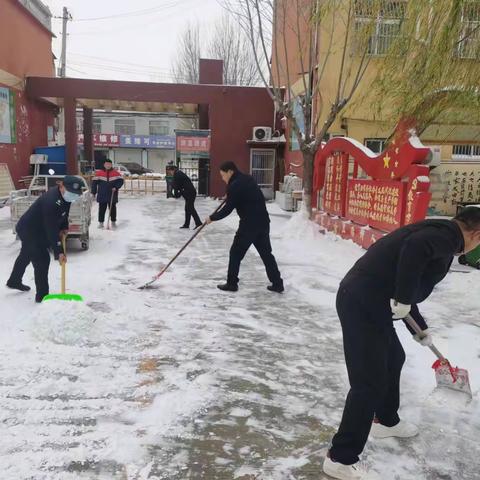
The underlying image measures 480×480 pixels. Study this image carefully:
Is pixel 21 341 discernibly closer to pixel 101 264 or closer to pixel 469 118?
pixel 101 264

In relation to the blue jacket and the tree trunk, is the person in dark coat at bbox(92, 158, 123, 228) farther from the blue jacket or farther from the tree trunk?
the tree trunk

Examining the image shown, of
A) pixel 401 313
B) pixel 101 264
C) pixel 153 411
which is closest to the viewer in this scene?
pixel 401 313

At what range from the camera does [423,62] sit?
479cm

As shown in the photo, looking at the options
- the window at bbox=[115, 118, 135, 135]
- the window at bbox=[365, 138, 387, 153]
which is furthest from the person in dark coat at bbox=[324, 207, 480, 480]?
the window at bbox=[115, 118, 135, 135]

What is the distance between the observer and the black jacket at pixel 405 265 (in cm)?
235

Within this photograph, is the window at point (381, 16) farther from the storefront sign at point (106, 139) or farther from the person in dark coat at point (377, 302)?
the storefront sign at point (106, 139)

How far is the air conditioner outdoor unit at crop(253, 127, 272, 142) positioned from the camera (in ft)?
63.7

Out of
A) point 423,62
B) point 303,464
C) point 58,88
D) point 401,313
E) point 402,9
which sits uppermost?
point 58,88

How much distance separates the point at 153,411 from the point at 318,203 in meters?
9.17

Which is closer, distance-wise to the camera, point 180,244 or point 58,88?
point 180,244

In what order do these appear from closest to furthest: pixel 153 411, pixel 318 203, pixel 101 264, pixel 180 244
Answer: pixel 153 411, pixel 101 264, pixel 180 244, pixel 318 203

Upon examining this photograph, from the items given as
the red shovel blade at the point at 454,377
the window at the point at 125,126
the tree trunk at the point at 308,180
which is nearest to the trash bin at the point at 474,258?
the tree trunk at the point at 308,180

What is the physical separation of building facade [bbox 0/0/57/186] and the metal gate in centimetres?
840

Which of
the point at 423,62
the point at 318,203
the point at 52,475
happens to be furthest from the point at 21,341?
the point at 318,203
